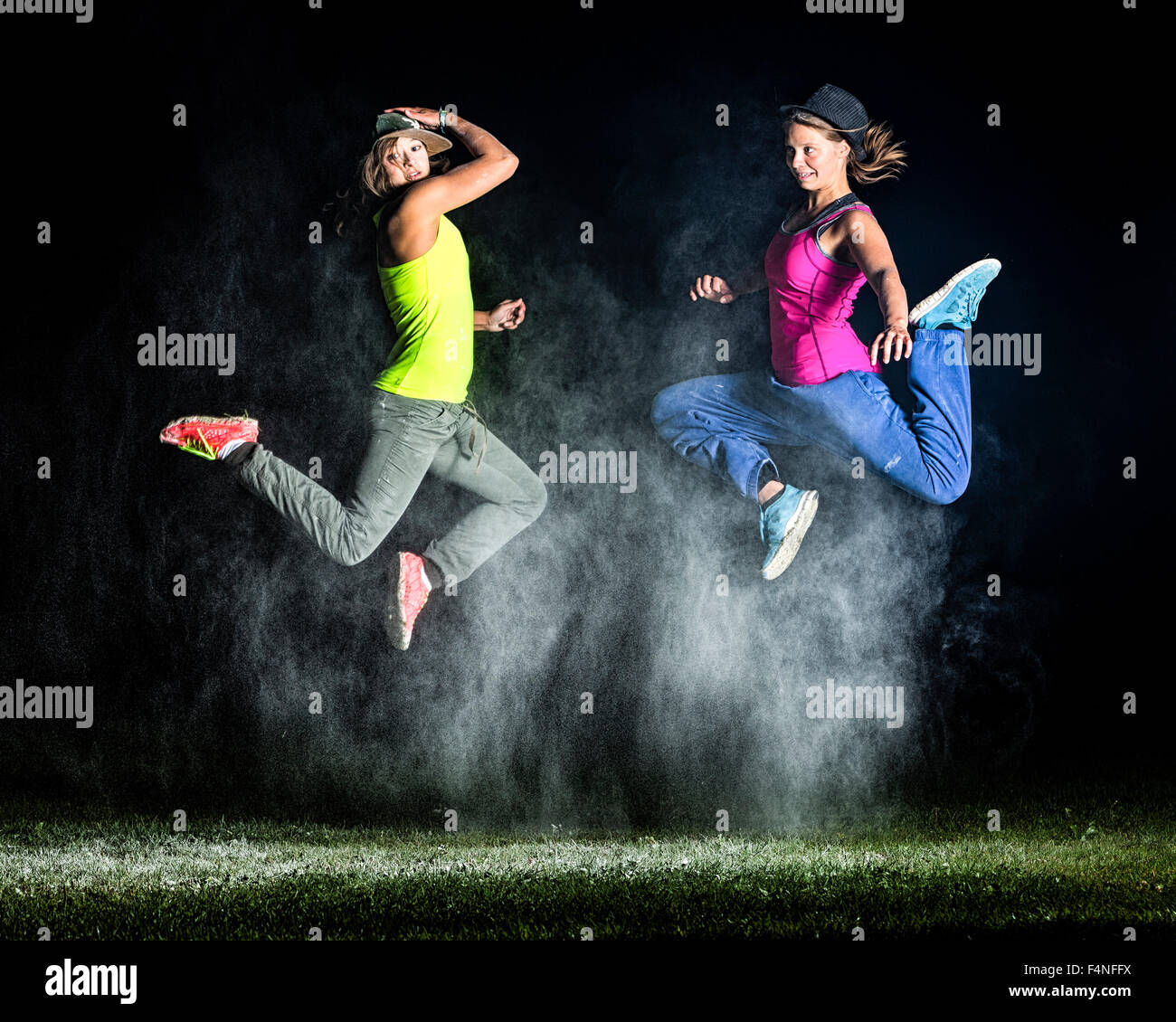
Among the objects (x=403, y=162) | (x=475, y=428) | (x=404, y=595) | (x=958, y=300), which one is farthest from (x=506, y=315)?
(x=958, y=300)

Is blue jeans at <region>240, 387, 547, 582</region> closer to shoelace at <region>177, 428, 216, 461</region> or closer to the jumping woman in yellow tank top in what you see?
the jumping woman in yellow tank top

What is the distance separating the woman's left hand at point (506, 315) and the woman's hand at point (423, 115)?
3.20 feet

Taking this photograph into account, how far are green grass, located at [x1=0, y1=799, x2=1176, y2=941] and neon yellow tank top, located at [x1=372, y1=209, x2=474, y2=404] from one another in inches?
92.1

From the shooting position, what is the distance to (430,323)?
6203 mm

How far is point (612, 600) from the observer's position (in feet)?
20.8

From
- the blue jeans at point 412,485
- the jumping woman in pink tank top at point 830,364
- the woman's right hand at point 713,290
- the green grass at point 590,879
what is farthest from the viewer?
the woman's right hand at point 713,290

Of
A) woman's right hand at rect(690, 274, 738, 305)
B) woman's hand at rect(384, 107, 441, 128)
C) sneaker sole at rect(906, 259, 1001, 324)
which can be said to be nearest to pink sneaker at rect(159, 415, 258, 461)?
woman's hand at rect(384, 107, 441, 128)

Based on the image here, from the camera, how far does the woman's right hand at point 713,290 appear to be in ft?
20.7

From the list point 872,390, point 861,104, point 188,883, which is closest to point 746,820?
point 872,390

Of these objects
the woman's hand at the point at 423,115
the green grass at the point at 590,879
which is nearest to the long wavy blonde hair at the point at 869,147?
the woman's hand at the point at 423,115

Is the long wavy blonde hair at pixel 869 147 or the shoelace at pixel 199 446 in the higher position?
the long wavy blonde hair at pixel 869 147

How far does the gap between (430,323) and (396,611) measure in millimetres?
1494

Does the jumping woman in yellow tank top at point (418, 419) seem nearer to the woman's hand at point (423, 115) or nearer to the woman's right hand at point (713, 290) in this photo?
the woman's hand at point (423, 115)

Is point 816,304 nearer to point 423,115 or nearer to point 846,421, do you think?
point 846,421
